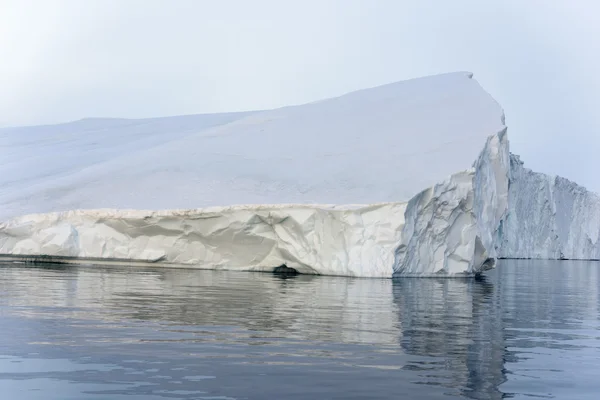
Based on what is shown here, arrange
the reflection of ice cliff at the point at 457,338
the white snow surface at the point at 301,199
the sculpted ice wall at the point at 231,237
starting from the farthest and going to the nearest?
the white snow surface at the point at 301,199
the sculpted ice wall at the point at 231,237
the reflection of ice cliff at the point at 457,338

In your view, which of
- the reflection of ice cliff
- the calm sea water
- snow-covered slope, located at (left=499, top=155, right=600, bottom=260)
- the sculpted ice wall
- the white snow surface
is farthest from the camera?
snow-covered slope, located at (left=499, top=155, right=600, bottom=260)

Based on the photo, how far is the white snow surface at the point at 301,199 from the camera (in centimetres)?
1725

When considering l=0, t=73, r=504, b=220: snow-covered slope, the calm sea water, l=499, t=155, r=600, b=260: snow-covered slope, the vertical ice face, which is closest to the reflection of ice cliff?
the calm sea water

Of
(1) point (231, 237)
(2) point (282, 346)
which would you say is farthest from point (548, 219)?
(2) point (282, 346)

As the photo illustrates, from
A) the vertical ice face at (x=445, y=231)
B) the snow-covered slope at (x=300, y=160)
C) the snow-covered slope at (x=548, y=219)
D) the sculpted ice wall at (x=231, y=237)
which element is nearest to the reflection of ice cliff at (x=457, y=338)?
the sculpted ice wall at (x=231, y=237)

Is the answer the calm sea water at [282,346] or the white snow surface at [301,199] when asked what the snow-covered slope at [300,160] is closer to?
the white snow surface at [301,199]

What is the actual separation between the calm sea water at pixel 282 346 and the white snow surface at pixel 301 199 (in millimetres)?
5770

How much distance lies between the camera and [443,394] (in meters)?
4.74

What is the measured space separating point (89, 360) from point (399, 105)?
18849 mm

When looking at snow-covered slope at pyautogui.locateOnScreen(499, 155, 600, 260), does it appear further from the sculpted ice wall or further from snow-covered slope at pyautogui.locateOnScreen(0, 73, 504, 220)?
the sculpted ice wall

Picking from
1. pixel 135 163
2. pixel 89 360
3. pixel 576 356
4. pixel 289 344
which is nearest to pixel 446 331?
pixel 576 356

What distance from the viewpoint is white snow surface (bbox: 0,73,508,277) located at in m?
17.2

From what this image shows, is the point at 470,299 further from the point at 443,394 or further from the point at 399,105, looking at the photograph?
the point at 399,105

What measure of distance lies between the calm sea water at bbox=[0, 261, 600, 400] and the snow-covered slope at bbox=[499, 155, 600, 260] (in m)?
39.4
